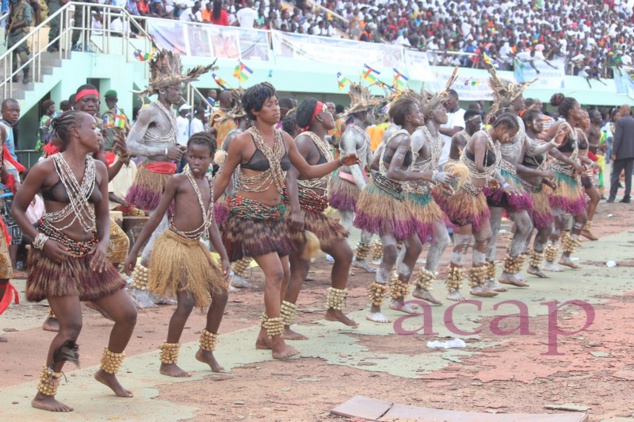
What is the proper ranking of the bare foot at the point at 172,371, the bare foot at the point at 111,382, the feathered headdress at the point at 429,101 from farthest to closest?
the feathered headdress at the point at 429,101 → the bare foot at the point at 172,371 → the bare foot at the point at 111,382

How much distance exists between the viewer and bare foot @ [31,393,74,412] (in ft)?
19.4

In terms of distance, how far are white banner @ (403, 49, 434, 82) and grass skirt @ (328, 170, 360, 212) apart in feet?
53.1

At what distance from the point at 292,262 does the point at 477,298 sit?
3.03 meters

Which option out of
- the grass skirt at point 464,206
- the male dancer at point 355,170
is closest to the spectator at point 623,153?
the male dancer at point 355,170

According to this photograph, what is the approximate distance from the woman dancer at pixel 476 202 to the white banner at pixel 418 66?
17946 millimetres

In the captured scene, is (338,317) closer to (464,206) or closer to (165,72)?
(464,206)

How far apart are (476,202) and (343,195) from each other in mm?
2567

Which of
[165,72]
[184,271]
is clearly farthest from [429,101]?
[184,271]

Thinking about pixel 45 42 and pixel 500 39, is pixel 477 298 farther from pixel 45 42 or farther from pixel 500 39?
pixel 500 39

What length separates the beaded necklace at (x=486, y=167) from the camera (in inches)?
415

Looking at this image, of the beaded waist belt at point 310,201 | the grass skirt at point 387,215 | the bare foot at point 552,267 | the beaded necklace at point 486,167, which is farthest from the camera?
the bare foot at point 552,267

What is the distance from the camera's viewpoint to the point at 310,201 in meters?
8.62

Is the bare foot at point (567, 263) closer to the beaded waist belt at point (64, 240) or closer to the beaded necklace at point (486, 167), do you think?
the beaded necklace at point (486, 167)

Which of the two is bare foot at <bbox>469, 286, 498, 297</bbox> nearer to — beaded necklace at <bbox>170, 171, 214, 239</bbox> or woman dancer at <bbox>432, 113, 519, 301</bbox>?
woman dancer at <bbox>432, 113, 519, 301</bbox>
